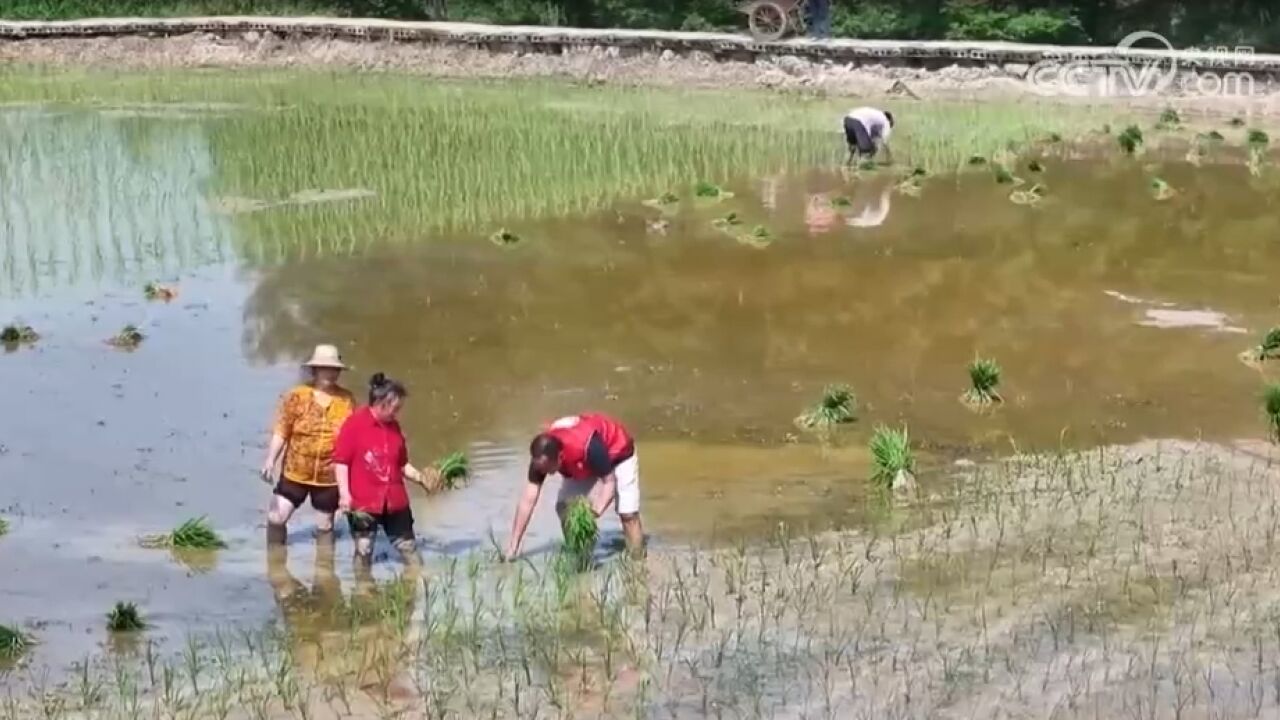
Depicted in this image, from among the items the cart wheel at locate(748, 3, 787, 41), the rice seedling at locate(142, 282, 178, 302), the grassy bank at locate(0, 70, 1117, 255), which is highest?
the cart wheel at locate(748, 3, 787, 41)

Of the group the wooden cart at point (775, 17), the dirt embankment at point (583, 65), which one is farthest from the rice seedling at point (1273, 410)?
the wooden cart at point (775, 17)

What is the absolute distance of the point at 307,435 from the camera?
8.27m

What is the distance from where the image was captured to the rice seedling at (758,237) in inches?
630

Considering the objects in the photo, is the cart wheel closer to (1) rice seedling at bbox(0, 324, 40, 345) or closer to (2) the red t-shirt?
(1) rice seedling at bbox(0, 324, 40, 345)

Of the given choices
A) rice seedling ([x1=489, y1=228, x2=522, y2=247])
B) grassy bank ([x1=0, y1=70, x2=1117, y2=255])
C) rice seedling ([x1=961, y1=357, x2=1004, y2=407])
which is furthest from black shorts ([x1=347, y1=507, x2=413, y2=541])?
grassy bank ([x1=0, y1=70, x2=1117, y2=255])

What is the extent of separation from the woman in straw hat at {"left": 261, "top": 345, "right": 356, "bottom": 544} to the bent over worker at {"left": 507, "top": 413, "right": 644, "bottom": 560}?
0.88m

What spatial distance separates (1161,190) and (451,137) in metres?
8.68

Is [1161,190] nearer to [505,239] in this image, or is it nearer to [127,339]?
[505,239]

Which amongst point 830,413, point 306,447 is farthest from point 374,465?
point 830,413

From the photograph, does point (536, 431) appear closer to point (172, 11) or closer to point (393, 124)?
point (393, 124)

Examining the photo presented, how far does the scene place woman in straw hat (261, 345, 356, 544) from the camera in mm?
8242

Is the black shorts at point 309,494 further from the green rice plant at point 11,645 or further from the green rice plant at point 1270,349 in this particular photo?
the green rice plant at point 1270,349

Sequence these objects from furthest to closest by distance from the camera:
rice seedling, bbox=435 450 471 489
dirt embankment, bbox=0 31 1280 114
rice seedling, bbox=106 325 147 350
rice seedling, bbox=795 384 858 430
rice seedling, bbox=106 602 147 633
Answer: dirt embankment, bbox=0 31 1280 114, rice seedling, bbox=106 325 147 350, rice seedling, bbox=795 384 858 430, rice seedling, bbox=435 450 471 489, rice seedling, bbox=106 602 147 633

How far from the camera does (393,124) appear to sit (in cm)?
2448
